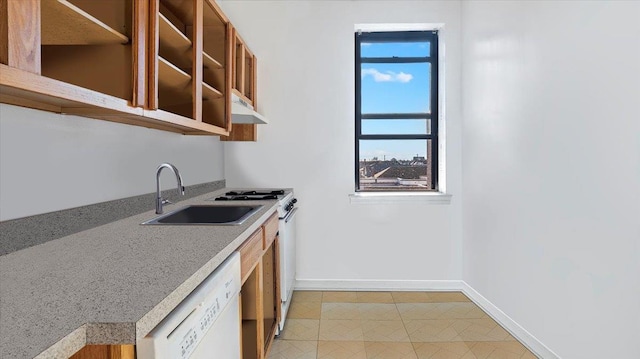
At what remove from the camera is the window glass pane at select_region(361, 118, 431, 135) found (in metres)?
3.36

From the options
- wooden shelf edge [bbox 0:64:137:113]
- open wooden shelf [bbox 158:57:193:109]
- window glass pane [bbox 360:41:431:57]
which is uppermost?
window glass pane [bbox 360:41:431:57]

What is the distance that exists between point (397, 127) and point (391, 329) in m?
1.88

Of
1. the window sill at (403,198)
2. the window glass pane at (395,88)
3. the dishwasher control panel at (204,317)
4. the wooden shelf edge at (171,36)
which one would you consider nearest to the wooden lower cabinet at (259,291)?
the dishwasher control panel at (204,317)

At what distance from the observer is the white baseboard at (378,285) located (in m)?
3.16

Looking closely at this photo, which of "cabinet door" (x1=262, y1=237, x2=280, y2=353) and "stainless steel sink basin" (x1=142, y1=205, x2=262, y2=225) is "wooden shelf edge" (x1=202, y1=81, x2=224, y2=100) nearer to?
"stainless steel sink basin" (x1=142, y1=205, x2=262, y2=225)

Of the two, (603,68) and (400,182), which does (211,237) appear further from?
(400,182)

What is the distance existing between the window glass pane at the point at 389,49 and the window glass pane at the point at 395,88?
4.2 inches

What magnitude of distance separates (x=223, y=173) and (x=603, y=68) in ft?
9.24

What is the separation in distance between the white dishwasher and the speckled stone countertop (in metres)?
0.03

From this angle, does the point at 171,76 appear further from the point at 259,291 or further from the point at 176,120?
the point at 259,291

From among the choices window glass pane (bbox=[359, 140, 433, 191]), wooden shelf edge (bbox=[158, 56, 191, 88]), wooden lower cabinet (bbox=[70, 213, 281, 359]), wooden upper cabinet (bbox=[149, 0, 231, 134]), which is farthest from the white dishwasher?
window glass pane (bbox=[359, 140, 433, 191])

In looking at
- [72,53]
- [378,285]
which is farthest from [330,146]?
[72,53]

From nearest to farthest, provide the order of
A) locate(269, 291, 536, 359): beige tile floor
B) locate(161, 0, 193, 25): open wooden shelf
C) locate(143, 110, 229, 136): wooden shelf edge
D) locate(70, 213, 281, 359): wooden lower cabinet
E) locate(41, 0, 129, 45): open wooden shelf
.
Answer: locate(41, 0, 129, 45): open wooden shelf → locate(143, 110, 229, 136): wooden shelf edge → locate(70, 213, 281, 359): wooden lower cabinet → locate(161, 0, 193, 25): open wooden shelf → locate(269, 291, 536, 359): beige tile floor

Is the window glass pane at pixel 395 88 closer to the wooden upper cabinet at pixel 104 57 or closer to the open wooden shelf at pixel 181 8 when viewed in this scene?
the wooden upper cabinet at pixel 104 57
